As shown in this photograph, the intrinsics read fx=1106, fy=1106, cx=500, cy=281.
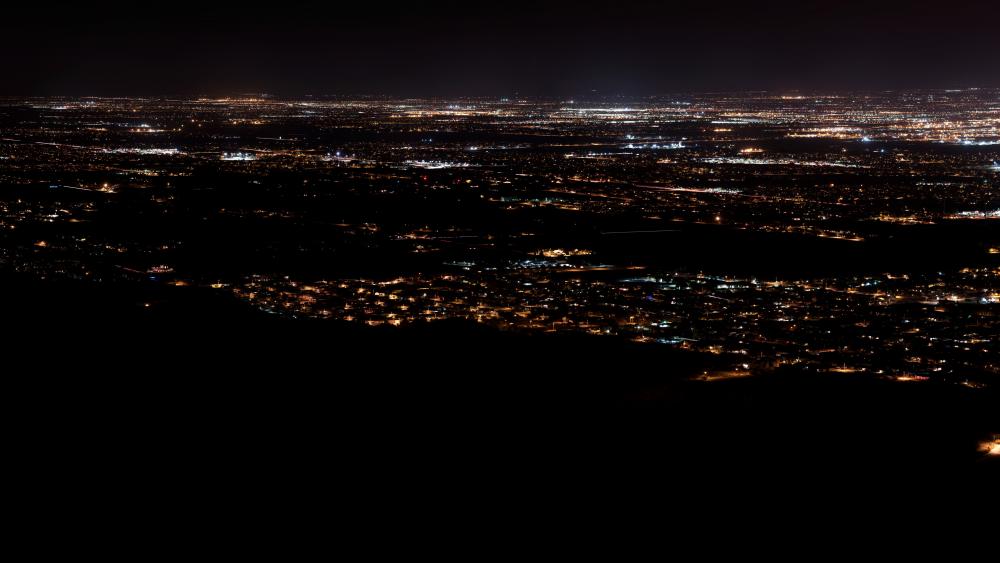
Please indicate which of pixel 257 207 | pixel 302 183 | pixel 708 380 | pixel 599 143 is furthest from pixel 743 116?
pixel 708 380

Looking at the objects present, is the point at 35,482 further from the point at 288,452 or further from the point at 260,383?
the point at 260,383

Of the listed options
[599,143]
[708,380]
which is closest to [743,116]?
[599,143]

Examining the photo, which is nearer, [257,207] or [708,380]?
[708,380]

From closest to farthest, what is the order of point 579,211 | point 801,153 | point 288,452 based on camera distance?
point 288,452 < point 579,211 < point 801,153

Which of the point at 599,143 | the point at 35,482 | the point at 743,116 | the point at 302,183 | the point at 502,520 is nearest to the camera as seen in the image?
the point at 502,520

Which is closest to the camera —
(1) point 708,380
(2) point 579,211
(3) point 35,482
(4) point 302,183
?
(3) point 35,482

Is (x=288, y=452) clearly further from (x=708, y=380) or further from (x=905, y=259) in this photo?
(x=905, y=259)
